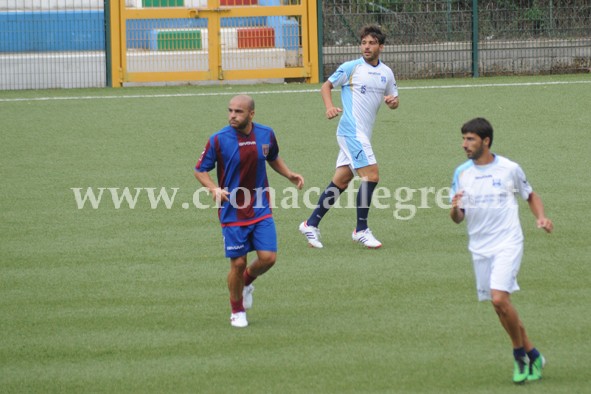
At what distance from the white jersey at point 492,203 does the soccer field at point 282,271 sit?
34.2 inches

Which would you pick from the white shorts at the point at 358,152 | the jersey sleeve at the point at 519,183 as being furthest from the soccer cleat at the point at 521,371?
the white shorts at the point at 358,152

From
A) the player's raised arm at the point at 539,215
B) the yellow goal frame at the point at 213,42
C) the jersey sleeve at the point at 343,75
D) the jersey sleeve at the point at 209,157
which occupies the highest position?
the yellow goal frame at the point at 213,42

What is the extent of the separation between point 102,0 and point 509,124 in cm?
968

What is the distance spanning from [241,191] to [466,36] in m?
15.8


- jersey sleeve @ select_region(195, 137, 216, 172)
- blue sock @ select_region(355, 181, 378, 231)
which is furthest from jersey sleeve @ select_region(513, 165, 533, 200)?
blue sock @ select_region(355, 181, 378, 231)

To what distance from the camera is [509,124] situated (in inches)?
690

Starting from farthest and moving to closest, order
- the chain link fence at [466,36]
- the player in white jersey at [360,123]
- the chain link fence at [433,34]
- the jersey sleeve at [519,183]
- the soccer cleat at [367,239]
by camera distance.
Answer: the chain link fence at [466,36] < the chain link fence at [433,34] < the player in white jersey at [360,123] < the soccer cleat at [367,239] < the jersey sleeve at [519,183]

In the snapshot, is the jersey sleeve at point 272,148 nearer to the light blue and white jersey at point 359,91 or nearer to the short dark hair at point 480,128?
the short dark hair at point 480,128

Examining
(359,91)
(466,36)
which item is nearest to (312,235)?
→ (359,91)

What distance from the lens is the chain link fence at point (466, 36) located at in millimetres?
23109

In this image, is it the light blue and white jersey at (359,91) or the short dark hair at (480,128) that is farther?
the light blue and white jersey at (359,91)

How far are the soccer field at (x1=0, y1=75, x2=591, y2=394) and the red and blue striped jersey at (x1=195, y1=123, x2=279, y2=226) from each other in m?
0.86

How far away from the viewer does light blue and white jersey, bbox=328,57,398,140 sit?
1112 cm

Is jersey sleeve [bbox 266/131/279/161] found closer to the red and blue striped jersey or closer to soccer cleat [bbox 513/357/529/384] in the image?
the red and blue striped jersey
